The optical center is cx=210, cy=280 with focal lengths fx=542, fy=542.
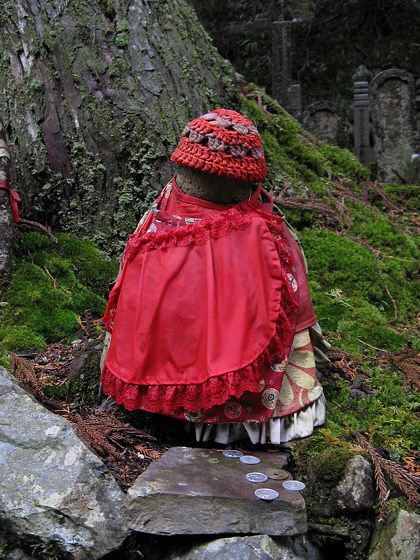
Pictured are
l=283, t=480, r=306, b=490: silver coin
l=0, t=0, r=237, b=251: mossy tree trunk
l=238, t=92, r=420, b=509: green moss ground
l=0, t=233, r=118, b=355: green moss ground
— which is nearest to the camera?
l=283, t=480, r=306, b=490: silver coin

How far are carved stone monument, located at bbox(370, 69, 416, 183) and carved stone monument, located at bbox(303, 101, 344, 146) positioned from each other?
3.53 feet

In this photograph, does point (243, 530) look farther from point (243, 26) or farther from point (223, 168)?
point (243, 26)

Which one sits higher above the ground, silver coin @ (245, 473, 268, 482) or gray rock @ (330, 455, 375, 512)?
silver coin @ (245, 473, 268, 482)

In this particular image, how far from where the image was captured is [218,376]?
2.39 meters

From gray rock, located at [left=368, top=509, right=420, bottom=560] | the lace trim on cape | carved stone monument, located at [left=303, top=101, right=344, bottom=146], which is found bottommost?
gray rock, located at [left=368, top=509, right=420, bottom=560]

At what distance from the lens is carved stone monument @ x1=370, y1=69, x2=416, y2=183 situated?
9.74 meters

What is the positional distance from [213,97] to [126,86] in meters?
0.73

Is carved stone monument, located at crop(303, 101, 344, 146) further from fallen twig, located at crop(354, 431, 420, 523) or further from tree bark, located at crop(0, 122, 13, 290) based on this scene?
fallen twig, located at crop(354, 431, 420, 523)

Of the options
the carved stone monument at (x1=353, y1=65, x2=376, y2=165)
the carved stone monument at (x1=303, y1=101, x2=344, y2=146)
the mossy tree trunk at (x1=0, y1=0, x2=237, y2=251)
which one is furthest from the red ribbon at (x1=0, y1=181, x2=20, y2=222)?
the carved stone monument at (x1=353, y1=65, x2=376, y2=165)

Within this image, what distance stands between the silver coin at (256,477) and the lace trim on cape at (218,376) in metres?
0.32

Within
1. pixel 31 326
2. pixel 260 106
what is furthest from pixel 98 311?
pixel 260 106

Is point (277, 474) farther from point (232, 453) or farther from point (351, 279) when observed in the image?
point (351, 279)

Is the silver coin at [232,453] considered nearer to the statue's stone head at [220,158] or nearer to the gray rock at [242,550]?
the gray rock at [242,550]

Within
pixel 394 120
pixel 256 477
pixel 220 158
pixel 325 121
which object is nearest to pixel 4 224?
pixel 220 158
